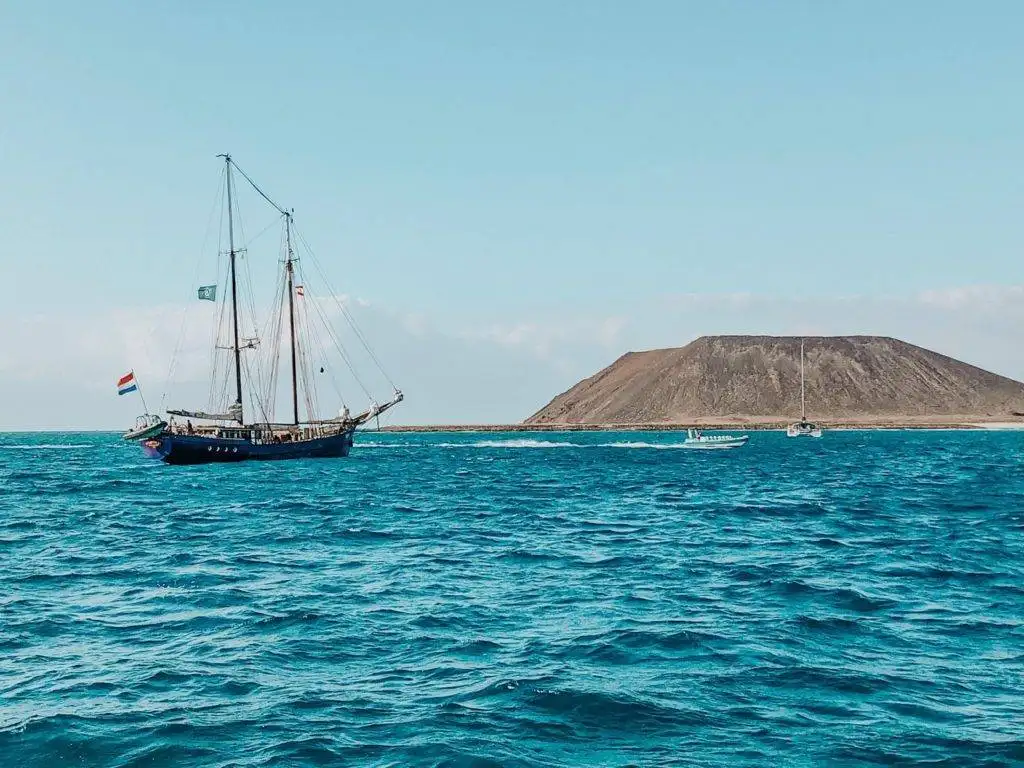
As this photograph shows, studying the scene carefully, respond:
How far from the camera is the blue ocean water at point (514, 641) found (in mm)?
10195

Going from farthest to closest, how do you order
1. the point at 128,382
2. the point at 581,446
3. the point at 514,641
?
the point at 581,446 < the point at 128,382 < the point at 514,641

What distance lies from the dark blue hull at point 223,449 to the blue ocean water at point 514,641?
50.9 m

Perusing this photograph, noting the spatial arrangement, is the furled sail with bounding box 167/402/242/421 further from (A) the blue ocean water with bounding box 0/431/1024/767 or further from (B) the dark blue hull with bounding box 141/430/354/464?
(A) the blue ocean water with bounding box 0/431/1024/767

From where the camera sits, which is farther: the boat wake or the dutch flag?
the boat wake

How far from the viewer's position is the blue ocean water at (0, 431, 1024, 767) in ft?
33.4

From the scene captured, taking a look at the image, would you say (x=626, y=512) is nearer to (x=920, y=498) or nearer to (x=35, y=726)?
(x=920, y=498)

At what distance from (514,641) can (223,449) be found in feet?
253

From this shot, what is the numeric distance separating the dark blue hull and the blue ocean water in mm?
50883

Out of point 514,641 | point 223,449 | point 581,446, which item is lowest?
point 581,446

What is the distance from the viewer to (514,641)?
48.2 feet

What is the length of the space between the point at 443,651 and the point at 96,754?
212 inches

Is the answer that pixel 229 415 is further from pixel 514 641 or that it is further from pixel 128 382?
pixel 514 641

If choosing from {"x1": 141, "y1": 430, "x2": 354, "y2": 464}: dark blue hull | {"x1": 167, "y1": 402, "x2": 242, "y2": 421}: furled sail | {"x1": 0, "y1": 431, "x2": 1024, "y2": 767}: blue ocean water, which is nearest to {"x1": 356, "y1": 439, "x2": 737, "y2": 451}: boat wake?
{"x1": 141, "y1": 430, "x2": 354, "y2": 464}: dark blue hull

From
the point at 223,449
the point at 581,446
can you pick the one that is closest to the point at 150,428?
the point at 223,449
